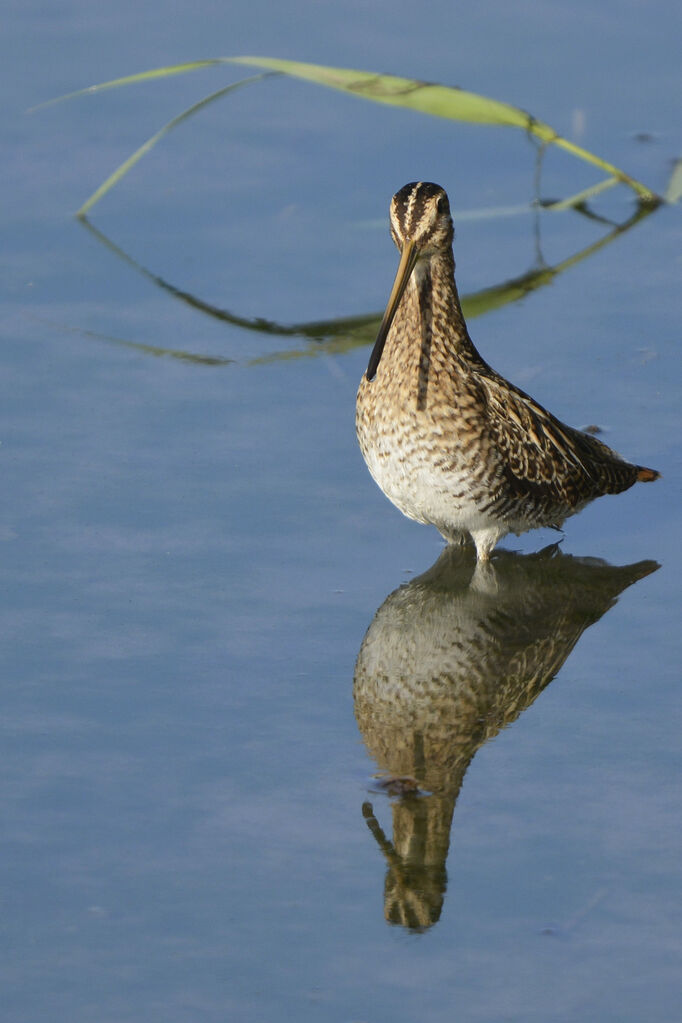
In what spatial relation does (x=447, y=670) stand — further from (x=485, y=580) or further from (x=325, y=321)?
(x=325, y=321)

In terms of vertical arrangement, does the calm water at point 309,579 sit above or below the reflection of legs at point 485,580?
above

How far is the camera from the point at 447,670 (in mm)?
5973

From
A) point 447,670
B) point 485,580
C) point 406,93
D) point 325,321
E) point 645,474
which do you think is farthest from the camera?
point 406,93

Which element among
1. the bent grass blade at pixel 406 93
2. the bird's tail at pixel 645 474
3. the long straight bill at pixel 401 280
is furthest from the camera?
the bent grass blade at pixel 406 93

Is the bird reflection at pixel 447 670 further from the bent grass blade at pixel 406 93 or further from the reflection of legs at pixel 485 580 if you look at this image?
the bent grass blade at pixel 406 93

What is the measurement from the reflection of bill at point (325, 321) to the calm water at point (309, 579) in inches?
1.1

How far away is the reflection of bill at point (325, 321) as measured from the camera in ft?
26.3

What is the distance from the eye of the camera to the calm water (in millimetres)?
4645

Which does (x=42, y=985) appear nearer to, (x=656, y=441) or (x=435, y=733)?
(x=435, y=733)

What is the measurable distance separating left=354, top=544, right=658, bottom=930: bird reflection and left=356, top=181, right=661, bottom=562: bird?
231 millimetres

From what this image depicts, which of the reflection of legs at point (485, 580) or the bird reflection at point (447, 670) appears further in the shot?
the reflection of legs at point (485, 580)

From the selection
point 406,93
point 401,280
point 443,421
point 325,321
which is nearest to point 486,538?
point 443,421

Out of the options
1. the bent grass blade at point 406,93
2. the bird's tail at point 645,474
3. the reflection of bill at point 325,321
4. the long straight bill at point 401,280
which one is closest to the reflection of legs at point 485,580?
the bird's tail at point 645,474

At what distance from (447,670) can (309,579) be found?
0.71 meters
